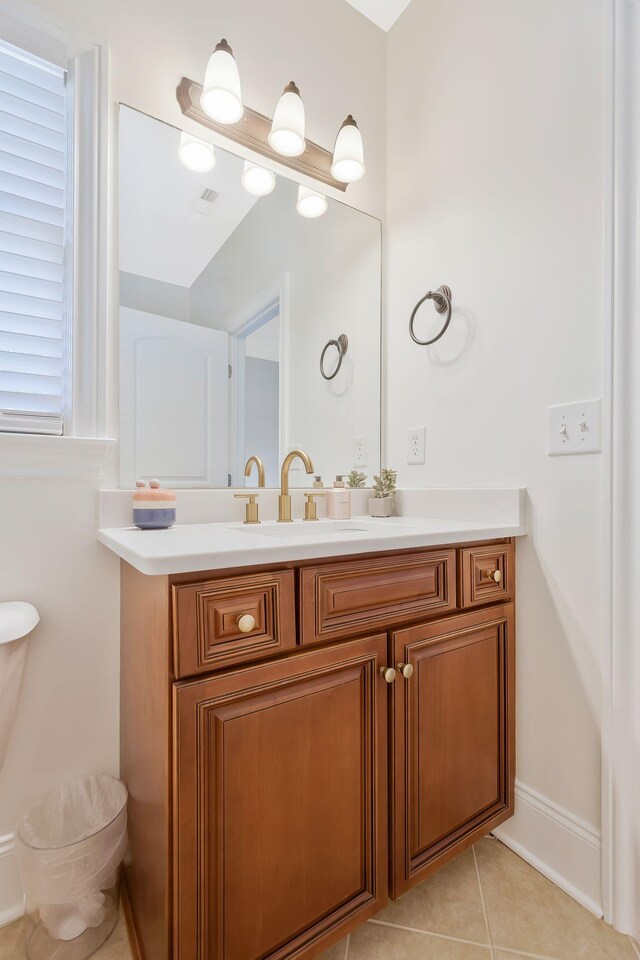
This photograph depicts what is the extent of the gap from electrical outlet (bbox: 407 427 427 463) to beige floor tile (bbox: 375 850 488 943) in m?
1.12

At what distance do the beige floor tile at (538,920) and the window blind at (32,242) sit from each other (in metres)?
1.50

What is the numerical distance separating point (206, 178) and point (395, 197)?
73cm

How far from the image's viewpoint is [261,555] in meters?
0.76

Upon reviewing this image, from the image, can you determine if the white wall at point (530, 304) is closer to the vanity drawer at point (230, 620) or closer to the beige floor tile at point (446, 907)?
the beige floor tile at point (446, 907)

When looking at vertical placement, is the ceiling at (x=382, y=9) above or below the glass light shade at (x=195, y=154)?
above

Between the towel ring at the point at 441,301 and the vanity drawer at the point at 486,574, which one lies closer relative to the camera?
the vanity drawer at the point at 486,574

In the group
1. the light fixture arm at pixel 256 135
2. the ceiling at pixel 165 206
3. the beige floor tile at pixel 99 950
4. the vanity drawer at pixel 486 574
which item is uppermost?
the light fixture arm at pixel 256 135

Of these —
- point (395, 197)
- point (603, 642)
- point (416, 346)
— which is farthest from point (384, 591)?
point (395, 197)

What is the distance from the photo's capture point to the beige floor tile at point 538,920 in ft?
3.11

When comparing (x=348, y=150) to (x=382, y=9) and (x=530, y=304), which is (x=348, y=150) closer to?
(x=382, y=9)

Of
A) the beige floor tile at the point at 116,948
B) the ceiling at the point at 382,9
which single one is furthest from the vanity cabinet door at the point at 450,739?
the ceiling at the point at 382,9

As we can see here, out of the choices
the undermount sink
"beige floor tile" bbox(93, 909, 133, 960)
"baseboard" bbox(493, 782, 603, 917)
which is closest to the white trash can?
"beige floor tile" bbox(93, 909, 133, 960)

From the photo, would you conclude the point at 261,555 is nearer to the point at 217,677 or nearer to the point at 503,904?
the point at 217,677

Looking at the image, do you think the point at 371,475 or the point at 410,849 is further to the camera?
the point at 371,475
